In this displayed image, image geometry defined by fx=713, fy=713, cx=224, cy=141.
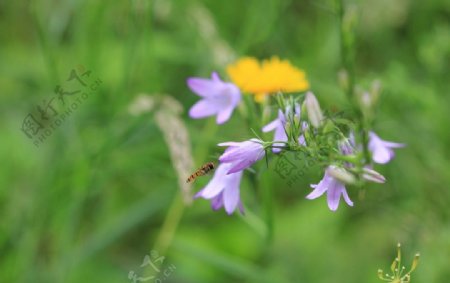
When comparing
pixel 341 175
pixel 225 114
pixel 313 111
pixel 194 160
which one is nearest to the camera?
Answer: pixel 341 175

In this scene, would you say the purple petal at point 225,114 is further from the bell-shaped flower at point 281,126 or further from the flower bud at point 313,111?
the flower bud at point 313,111

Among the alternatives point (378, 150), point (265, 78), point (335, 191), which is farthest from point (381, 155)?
point (265, 78)

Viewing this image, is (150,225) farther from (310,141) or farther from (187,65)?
(310,141)

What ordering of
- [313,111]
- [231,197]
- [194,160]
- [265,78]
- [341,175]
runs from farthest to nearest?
[194,160], [265,78], [231,197], [313,111], [341,175]

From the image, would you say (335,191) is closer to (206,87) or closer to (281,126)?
(281,126)

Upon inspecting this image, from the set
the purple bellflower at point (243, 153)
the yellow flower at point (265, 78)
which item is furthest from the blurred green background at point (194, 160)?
the purple bellflower at point (243, 153)

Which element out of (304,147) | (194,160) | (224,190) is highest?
(194,160)

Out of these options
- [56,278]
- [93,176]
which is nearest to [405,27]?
[93,176]

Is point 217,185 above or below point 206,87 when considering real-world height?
below

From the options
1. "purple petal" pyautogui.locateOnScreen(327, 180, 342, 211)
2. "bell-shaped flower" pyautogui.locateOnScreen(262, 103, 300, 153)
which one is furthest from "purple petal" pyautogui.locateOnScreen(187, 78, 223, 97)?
"purple petal" pyautogui.locateOnScreen(327, 180, 342, 211)
